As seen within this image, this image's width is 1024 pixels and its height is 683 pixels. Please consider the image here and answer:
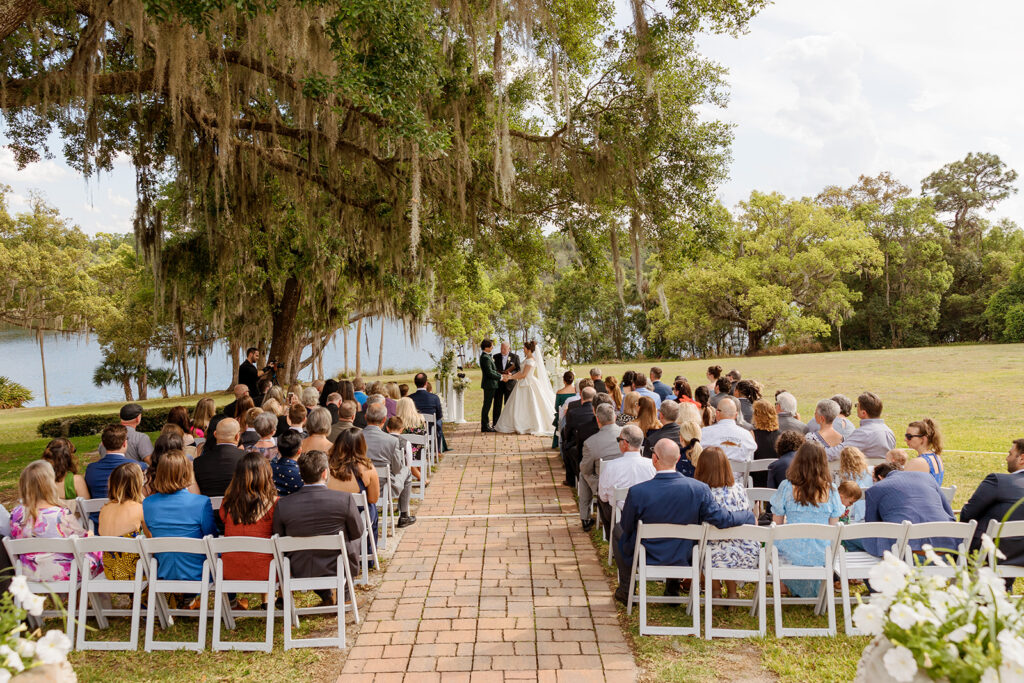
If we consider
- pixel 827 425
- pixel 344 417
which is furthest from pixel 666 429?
pixel 344 417

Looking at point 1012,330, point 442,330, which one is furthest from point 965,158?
point 442,330

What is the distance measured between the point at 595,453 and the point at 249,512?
3.16 meters

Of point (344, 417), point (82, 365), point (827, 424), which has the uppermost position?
point (344, 417)

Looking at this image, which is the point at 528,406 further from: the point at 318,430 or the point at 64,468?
the point at 64,468

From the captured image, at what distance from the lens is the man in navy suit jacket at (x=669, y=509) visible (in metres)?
4.29

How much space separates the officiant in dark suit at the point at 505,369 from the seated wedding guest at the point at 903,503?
8.50 m

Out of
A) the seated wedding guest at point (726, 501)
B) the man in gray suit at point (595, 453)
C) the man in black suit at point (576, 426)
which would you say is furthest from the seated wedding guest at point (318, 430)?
the seated wedding guest at point (726, 501)

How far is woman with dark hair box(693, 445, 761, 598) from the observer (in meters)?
4.41

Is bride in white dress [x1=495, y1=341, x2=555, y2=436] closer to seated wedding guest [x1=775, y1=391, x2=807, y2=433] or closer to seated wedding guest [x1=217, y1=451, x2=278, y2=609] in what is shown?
seated wedding guest [x1=775, y1=391, x2=807, y2=433]

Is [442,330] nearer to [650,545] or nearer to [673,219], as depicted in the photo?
[673,219]

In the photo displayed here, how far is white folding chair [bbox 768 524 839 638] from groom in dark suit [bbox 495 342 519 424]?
869 centimetres

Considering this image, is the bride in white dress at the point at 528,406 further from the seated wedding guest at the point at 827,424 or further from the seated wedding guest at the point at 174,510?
the seated wedding guest at the point at 174,510

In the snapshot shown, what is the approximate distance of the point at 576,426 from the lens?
25.3 feet

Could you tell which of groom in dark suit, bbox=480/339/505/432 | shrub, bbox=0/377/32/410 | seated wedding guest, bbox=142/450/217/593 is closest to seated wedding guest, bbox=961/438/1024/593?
seated wedding guest, bbox=142/450/217/593
